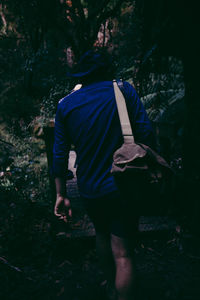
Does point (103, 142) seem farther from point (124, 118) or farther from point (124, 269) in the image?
point (124, 269)

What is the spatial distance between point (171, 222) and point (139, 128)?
203 centimetres

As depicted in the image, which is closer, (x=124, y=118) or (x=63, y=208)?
(x=124, y=118)

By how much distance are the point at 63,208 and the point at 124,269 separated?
2.09ft

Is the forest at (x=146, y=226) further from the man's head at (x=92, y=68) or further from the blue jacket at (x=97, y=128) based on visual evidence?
the man's head at (x=92, y=68)

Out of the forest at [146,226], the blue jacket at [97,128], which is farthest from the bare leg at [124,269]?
the forest at [146,226]

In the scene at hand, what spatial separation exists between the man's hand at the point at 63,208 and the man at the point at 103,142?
0.19 meters

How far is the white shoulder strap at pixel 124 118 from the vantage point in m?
1.75

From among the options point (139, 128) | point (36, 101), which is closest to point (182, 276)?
point (139, 128)

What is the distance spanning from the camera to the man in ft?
6.17

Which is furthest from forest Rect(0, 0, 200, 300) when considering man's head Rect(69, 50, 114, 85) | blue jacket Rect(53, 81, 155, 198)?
man's head Rect(69, 50, 114, 85)

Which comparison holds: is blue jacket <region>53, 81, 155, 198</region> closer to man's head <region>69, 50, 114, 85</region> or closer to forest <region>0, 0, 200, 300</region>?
man's head <region>69, 50, 114, 85</region>

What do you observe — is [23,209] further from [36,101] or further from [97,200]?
[36,101]

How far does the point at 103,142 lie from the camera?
1.88 m

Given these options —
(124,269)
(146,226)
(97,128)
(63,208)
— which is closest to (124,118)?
(97,128)
